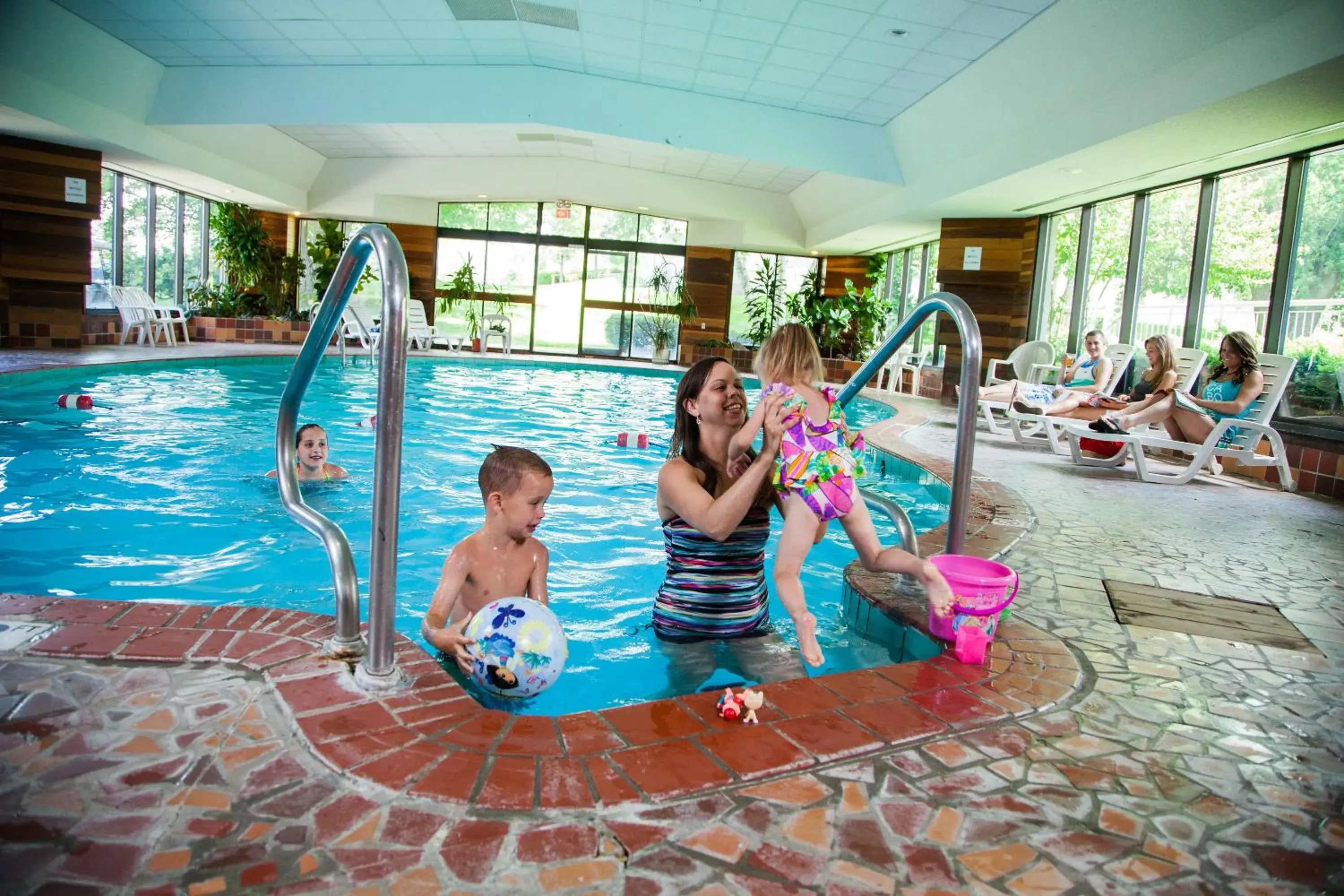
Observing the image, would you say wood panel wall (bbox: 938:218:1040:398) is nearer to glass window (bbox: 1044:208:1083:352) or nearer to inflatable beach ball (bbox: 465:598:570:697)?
glass window (bbox: 1044:208:1083:352)

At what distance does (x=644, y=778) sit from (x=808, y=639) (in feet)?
2.50

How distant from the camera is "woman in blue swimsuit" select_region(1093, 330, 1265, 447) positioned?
616 centimetres

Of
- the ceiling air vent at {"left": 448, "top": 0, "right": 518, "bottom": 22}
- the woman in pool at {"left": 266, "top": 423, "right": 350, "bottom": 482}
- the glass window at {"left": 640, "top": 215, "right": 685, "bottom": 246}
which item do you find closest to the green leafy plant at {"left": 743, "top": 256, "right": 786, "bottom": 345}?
the glass window at {"left": 640, "top": 215, "right": 685, "bottom": 246}

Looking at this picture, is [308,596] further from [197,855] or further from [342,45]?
[342,45]

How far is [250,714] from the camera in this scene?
5.44 ft

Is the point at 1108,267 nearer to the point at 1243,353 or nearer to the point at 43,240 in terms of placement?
the point at 1243,353

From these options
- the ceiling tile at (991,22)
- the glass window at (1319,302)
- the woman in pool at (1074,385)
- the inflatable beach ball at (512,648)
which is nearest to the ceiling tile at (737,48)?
the ceiling tile at (991,22)

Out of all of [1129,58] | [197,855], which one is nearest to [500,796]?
[197,855]

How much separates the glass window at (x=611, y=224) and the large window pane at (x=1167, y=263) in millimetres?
10745

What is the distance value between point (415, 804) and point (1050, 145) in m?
8.58

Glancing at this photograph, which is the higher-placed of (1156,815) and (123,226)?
(123,226)

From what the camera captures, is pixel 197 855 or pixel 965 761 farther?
pixel 965 761

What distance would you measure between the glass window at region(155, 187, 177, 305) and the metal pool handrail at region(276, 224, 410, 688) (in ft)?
47.1

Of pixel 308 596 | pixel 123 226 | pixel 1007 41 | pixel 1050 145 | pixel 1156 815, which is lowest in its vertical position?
pixel 308 596
